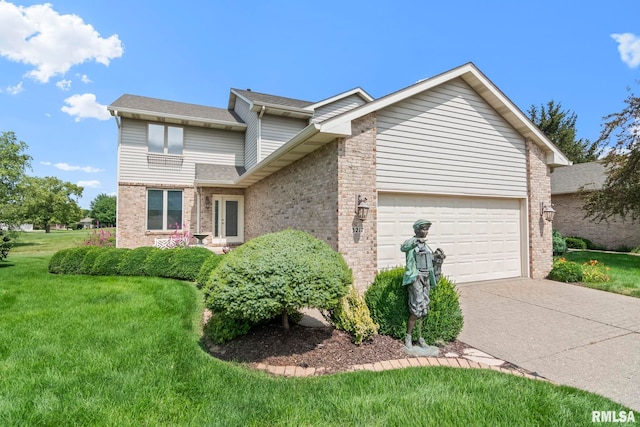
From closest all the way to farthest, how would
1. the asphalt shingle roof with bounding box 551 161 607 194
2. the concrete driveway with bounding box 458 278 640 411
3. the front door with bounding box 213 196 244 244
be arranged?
the concrete driveway with bounding box 458 278 640 411 < the front door with bounding box 213 196 244 244 < the asphalt shingle roof with bounding box 551 161 607 194

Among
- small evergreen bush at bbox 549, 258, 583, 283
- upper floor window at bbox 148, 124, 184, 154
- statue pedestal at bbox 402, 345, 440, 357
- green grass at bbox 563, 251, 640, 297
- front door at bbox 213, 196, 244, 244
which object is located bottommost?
statue pedestal at bbox 402, 345, 440, 357

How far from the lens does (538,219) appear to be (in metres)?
8.70

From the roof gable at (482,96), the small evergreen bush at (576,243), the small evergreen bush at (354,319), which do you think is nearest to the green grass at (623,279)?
the roof gable at (482,96)

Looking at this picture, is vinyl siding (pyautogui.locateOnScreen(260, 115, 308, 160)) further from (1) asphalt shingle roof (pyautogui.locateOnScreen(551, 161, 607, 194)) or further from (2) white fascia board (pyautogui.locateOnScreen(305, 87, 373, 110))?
(1) asphalt shingle roof (pyautogui.locateOnScreen(551, 161, 607, 194))

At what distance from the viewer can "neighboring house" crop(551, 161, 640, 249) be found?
1643cm

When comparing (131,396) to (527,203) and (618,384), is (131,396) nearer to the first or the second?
(618,384)

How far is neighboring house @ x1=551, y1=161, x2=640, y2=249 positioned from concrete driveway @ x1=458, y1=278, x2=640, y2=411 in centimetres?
1292

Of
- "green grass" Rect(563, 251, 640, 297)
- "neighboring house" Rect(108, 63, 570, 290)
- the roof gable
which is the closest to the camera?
the roof gable

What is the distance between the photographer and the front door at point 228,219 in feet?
45.3

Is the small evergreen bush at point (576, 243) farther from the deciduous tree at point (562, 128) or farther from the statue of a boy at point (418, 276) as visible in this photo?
the deciduous tree at point (562, 128)

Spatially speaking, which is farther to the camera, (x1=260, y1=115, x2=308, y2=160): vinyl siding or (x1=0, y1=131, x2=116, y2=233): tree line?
(x1=0, y1=131, x2=116, y2=233): tree line

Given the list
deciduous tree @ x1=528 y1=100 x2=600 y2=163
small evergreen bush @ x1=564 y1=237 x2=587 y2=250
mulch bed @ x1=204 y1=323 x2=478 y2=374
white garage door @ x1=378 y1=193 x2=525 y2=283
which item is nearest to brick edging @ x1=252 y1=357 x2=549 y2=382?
mulch bed @ x1=204 y1=323 x2=478 y2=374

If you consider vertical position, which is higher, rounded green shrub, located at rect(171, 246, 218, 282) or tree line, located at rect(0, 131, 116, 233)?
tree line, located at rect(0, 131, 116, 233)

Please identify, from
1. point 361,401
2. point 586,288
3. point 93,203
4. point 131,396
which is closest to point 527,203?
point 586,288
